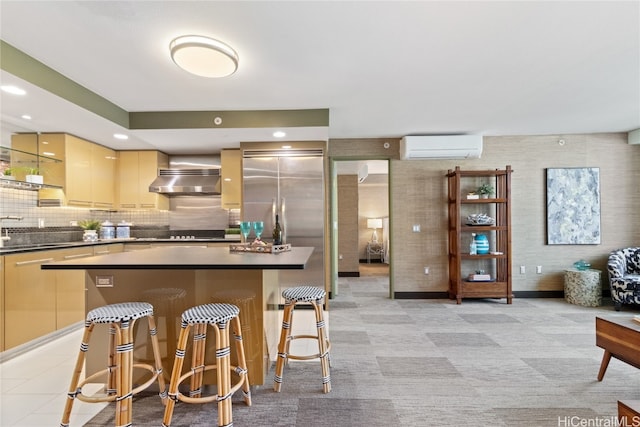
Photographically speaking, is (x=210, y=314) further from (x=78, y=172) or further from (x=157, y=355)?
(x=78, y=172)

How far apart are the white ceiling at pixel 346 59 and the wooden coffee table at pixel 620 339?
206cm

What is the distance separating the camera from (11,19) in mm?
2090

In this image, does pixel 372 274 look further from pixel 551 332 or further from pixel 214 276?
pixel 214 276

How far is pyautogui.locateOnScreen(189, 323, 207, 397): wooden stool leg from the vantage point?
6.81 ft

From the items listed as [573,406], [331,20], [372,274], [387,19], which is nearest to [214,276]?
[331,20]

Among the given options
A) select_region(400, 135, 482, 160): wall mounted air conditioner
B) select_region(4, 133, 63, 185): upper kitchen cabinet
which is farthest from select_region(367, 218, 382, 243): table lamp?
select_region(4, 133, 63, 185): upper kitchen cabinet

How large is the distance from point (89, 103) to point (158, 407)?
290 cm

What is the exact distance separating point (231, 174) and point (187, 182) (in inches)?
27.8

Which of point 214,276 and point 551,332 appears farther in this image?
point 551,332

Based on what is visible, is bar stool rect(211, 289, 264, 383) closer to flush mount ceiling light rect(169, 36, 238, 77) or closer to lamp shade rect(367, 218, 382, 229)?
flush mount ceiling light rect(169, 36, 238, 77)

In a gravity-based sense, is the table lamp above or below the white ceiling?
below

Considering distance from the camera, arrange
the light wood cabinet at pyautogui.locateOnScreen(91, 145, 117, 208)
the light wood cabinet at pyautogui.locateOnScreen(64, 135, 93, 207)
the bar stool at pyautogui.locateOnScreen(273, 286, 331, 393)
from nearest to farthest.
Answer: the bar stool at pyautogui.locateOnScreen(273, 286, 331, 393) → the light wood cabinet at pyautogui.locateOnScreen(64, 135, 93, 207) → the light wood cabinet at pyautogui.locateOnScreen(91, 145, 117, 208)

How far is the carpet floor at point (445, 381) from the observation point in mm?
2082

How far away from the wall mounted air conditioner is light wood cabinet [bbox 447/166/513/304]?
0.31 m
